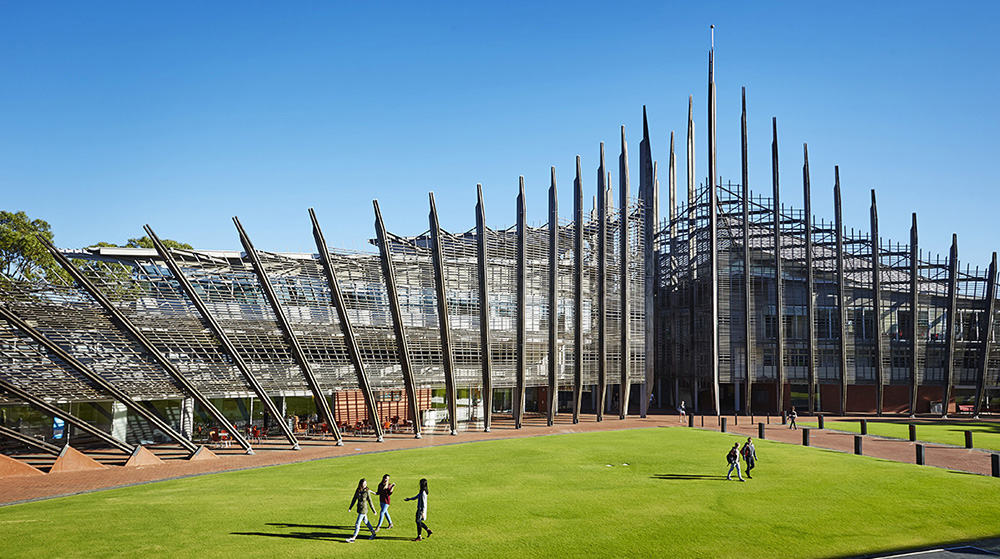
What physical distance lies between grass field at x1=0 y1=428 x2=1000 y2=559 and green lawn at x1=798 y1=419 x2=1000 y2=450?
514 inches

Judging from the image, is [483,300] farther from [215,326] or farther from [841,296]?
[841,296]

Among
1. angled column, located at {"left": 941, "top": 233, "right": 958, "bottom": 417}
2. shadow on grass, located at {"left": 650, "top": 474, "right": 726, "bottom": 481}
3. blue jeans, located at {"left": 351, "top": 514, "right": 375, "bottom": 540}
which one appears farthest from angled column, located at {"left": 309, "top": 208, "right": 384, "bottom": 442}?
angled column, located at {"left": 941, "top": 233, "right": 958, "bottom": 417}

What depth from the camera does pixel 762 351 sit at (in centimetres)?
6209

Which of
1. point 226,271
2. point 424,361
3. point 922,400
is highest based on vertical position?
point 226,271

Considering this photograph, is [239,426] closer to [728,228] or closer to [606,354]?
[606,354]

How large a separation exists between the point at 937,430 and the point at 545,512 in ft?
121

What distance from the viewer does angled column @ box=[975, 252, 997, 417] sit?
59250 millimetres

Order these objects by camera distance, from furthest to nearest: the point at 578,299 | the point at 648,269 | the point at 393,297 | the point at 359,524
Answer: the point at 648,269 → the point at 578,299 → the point at 393,297 → the point at 359,524

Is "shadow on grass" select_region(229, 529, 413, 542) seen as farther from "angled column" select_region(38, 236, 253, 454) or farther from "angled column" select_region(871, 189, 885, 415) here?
"angled column" select_region(871, 189, 885, 415)

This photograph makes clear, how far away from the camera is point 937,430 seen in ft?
147

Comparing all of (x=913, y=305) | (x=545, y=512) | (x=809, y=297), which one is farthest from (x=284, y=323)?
(x=913, y=305)

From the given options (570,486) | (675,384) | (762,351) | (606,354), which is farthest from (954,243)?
(570,486)

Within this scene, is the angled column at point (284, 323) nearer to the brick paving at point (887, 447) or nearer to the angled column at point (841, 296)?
the brick paving at point (887, 447)

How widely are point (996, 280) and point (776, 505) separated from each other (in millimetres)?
53936
